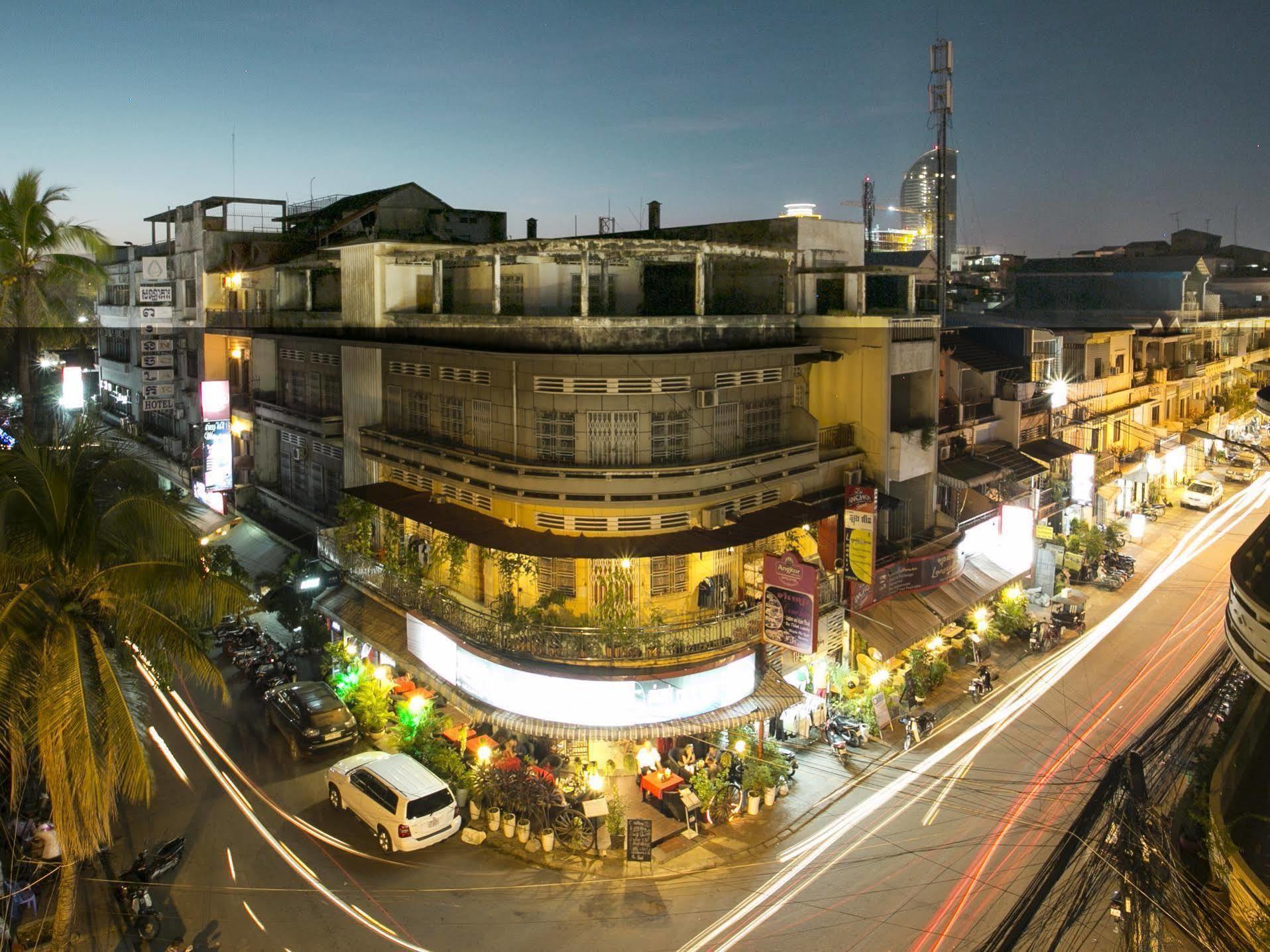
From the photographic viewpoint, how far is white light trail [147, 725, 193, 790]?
928 inches

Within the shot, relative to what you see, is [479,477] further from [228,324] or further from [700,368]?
[228,324]

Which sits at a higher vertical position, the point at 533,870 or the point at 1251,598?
the point at 1251,598

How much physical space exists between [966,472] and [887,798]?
13576 mm

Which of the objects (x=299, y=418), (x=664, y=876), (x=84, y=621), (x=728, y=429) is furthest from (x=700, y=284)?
(x=299, y=418)

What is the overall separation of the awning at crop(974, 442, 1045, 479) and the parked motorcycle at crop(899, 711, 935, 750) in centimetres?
1160

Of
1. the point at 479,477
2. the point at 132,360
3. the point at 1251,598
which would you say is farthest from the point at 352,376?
the point at 132,360

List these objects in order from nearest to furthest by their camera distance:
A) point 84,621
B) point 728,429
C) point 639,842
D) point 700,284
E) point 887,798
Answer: point 84,621 → point 639,842 → point 887,798 → point 700,284 → point 728,429

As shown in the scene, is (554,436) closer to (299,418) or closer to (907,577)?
(907,577)

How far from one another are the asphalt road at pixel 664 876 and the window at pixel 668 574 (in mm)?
6615

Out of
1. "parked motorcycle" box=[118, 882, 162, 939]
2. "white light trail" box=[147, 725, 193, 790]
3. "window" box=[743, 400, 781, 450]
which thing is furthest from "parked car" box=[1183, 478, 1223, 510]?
"parked motorcycle" box=[118, 882, 162, 939]

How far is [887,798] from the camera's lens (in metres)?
22.8

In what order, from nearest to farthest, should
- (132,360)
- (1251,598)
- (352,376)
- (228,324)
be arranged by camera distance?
1. (1251,598)
2. (352,376)
3. (228,324)
4. (132,360)

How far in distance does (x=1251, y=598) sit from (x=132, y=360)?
5601cm

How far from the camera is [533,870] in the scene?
19812 millimetres
